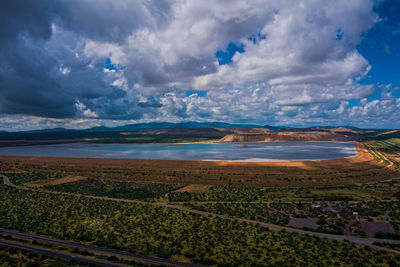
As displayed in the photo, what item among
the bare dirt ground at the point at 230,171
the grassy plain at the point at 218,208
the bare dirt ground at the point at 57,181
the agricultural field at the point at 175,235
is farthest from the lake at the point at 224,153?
the agricultural field at the point at 175,235

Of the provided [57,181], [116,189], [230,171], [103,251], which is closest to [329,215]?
[103,251]

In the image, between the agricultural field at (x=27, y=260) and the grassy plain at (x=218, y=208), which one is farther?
the grassy plain at (x=218, y=208)

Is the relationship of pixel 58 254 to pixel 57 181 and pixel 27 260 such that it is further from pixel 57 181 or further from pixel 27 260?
pixel 57 181

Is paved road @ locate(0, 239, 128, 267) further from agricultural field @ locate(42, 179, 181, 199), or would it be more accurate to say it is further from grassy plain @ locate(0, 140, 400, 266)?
agricultural field @ locate(42, 179, 181, 199)

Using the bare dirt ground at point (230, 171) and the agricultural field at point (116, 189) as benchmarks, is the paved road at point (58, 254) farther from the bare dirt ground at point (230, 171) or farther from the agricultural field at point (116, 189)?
the bare dirt ground at point (230, 171)

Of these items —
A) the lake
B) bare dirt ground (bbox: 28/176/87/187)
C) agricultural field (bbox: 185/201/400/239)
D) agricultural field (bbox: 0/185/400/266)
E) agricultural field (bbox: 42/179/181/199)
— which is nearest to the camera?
agricultural field (bbox: 0/185/400/266)

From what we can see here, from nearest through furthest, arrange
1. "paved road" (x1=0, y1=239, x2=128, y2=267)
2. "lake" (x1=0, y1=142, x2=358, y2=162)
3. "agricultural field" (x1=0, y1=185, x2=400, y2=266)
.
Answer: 1. "paved road" (x1=0, y1=239, x2=128, y2=267)
2. "agricultural field" (x1=0, y1=185, x2=400, y2=266)
3. "lake" (x1=0, y1=142, x2=358, y2=162)

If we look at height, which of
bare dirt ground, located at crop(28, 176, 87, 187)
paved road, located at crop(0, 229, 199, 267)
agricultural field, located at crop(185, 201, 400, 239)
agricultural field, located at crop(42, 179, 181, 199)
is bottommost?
agricultural field, located at crop(185, 201, 400, 239)

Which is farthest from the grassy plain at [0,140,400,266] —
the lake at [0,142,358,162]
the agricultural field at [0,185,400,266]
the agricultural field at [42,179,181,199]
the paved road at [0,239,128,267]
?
the lake at [0,142,358,162]

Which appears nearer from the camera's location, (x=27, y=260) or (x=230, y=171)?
(x=27, y=260)

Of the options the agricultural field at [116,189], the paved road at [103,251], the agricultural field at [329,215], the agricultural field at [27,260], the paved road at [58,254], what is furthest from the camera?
the agricultural field at [116,189]

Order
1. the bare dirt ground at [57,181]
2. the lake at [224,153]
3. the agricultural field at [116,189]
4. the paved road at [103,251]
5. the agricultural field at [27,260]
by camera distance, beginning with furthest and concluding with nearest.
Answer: the lake at [224,153] < the bare dirt ground at [57,181] < the agricultural field at [116,189] < the paved road at [103,251] < the agricultural field at [27,260]

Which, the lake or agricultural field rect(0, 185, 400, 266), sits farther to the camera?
the lake
